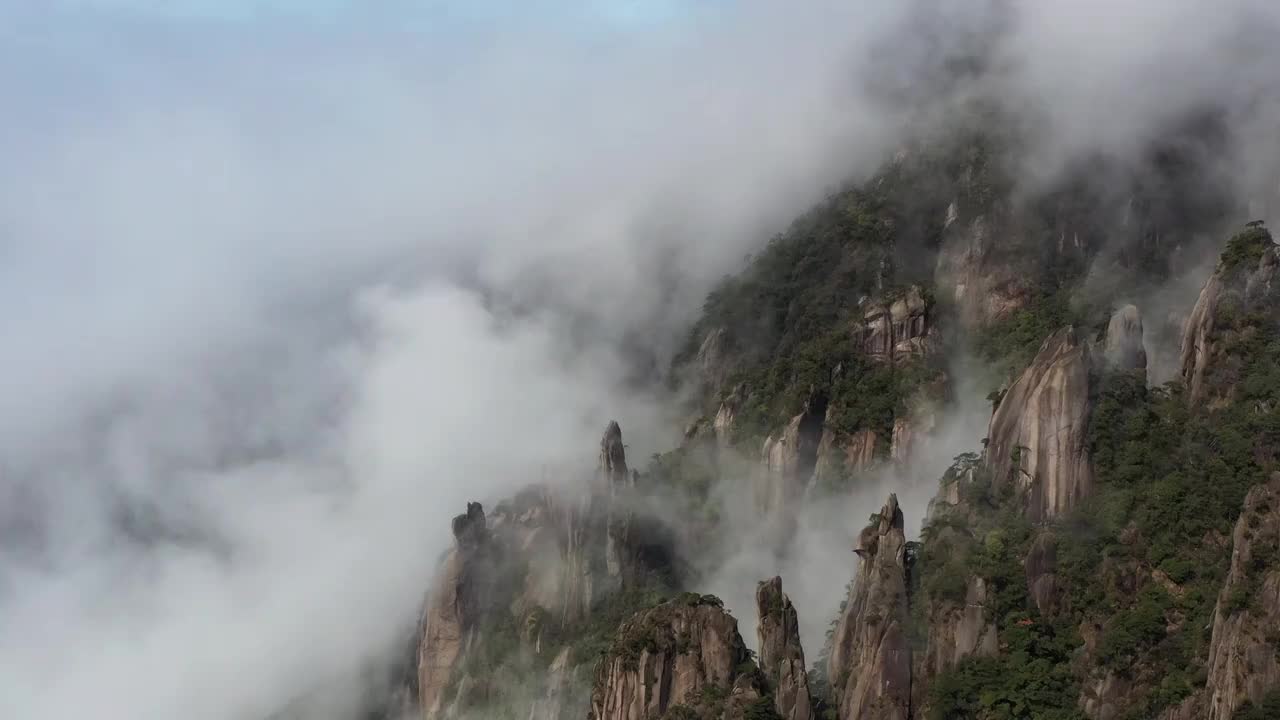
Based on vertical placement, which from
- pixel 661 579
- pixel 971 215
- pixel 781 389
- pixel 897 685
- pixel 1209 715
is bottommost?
pixel 1209 715

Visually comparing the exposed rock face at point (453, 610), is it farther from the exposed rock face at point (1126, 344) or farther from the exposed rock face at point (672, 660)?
the exposed rock face at point (1126, 344)

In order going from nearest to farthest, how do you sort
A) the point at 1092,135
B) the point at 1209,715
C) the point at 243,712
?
the point at 1209,715 → the point at 1092,135 → the point at 243,712

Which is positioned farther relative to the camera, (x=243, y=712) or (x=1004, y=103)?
(x=243, y=712)

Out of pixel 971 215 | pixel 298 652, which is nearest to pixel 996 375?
pixel 971 215

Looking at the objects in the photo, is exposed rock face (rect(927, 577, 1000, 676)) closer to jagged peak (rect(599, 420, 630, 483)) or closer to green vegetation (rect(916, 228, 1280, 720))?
green vegetation (rect(916, 228, 1280, 720))

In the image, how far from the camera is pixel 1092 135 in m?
144

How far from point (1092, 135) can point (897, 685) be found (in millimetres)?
60173

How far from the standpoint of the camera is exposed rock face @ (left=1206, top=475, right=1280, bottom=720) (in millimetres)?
82688

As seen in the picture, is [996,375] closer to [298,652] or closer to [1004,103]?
[1004,103]

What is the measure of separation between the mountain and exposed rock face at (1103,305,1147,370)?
0.58 ft

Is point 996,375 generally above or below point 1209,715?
above

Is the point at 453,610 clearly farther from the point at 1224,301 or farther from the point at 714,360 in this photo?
the point at 1224,301

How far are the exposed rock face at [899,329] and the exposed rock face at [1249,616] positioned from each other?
53308mm

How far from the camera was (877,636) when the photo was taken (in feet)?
333
